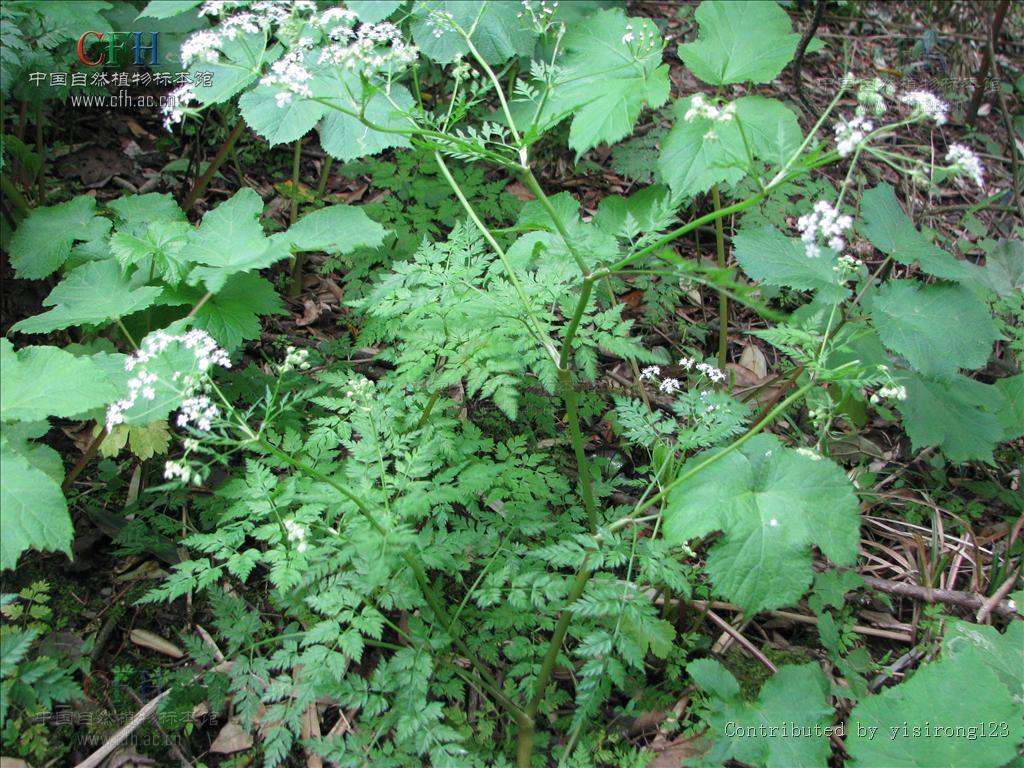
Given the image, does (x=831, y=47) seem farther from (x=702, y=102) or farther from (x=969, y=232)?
(x=702, y=102)

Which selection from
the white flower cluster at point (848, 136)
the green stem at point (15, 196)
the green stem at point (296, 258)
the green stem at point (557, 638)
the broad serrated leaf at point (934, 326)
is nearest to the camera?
the white flower cluster at point (848, 136)

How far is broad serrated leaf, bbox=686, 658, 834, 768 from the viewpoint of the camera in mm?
2027

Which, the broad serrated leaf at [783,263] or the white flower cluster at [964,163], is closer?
the white flower cluster at [964,163]

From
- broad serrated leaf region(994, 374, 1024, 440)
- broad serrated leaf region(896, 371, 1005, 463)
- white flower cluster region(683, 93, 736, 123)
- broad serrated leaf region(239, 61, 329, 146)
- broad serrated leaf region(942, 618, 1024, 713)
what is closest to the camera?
white flower cluster region(683, 93, 736, 123)

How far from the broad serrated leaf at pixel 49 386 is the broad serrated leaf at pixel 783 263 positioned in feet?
6.63

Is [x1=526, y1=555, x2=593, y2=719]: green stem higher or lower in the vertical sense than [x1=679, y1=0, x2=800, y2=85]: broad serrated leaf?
lower

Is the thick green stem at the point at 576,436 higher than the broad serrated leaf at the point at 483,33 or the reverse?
the reverse

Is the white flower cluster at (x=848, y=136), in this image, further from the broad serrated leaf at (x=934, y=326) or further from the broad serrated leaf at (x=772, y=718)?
the broad serrated leaf at (x=772, y=718)

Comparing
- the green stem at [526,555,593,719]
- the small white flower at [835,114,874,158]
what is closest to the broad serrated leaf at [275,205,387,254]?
the green stem at [526,555,593,719]

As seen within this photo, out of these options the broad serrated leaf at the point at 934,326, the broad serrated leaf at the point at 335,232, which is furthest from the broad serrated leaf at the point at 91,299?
the broad serrated leaf at the point at 934,326

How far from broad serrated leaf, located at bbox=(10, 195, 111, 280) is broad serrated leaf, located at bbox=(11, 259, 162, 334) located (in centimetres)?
25

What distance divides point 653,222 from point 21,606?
2.24 meters

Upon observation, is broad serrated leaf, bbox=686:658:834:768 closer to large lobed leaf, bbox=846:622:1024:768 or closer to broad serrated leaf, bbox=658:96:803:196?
large lobed leaf, bbox=846:622:1024:768

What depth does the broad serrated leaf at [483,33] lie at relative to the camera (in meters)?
2.82
